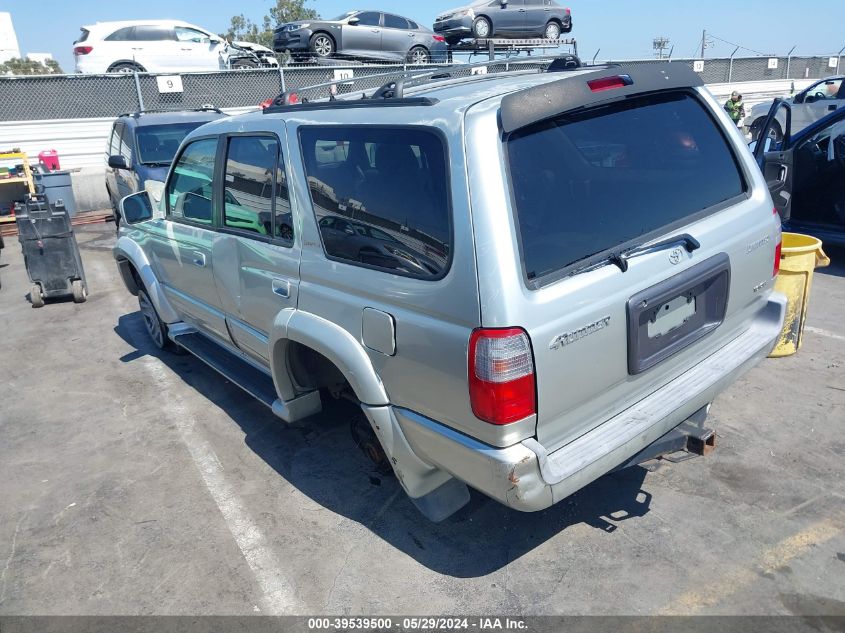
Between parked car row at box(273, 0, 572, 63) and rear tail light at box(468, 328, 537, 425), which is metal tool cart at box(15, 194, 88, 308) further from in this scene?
parked car row at box(273, 0, 572, 63)

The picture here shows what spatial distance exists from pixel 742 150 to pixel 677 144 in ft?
1.57

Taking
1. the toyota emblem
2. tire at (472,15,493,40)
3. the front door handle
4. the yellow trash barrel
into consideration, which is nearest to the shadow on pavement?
the front door handle

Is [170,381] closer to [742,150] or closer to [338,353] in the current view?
[338,353]

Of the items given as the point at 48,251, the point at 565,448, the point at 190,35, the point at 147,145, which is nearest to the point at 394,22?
the point at 190,35

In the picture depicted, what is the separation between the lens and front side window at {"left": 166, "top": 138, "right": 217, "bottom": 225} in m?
4.15

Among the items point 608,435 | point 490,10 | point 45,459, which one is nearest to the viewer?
point 608,435

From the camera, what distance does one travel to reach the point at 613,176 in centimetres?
275

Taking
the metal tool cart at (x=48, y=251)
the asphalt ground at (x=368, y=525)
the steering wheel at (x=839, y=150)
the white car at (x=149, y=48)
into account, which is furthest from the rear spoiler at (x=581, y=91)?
the white car at (x=149, y=48)

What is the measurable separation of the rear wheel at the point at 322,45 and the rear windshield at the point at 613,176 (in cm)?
1567

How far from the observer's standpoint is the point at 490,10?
59.9 feet

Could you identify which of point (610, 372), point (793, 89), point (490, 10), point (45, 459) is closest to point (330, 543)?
point (610, 372)

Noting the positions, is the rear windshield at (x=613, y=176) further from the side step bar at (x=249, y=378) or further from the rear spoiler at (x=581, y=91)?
the side step bar at (x=249, y=378)

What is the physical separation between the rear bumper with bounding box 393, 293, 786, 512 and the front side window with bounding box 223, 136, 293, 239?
4.33 ft

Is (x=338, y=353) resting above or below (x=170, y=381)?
above
